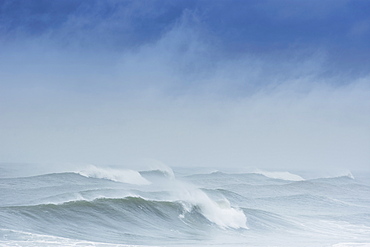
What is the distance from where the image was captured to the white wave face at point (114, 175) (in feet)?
133

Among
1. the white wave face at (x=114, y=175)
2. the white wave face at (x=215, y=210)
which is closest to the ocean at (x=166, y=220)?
the white wave face at (x=215, y=210)

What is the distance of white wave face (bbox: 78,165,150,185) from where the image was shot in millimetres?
40469

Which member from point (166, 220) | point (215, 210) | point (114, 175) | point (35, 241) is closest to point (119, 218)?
point (166, 220)

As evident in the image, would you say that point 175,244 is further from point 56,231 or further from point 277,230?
point 277,230

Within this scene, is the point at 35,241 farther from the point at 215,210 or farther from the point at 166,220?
the point at 215,210

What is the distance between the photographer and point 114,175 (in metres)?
42.2

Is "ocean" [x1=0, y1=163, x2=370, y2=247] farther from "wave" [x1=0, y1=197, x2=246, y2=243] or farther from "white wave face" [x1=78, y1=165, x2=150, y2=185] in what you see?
"white wave face" [x1=78, y1=165, x2=150, y2=185]

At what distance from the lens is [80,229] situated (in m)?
16.3

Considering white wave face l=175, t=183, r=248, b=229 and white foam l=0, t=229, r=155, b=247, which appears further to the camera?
white wave face l=175, t=183, r=248, b=229

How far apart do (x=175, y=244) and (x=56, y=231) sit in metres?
3.56

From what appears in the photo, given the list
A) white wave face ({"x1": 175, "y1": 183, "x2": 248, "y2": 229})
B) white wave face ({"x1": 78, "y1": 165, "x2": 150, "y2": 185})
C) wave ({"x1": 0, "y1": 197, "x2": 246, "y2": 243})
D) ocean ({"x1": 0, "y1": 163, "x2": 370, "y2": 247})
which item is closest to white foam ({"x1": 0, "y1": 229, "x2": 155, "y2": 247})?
ocean ({"x1": 0, "y1": 163, "x2": 370, "y2": 247})

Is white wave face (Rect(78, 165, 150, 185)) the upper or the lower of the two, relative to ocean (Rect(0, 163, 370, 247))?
upper

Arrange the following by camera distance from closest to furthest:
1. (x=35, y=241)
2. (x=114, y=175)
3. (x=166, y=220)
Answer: (x=35, y=241), (x=166, y=220), (x=114, y=175)

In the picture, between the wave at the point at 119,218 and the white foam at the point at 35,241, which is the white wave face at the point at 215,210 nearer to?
the wave at the point at 119,218
